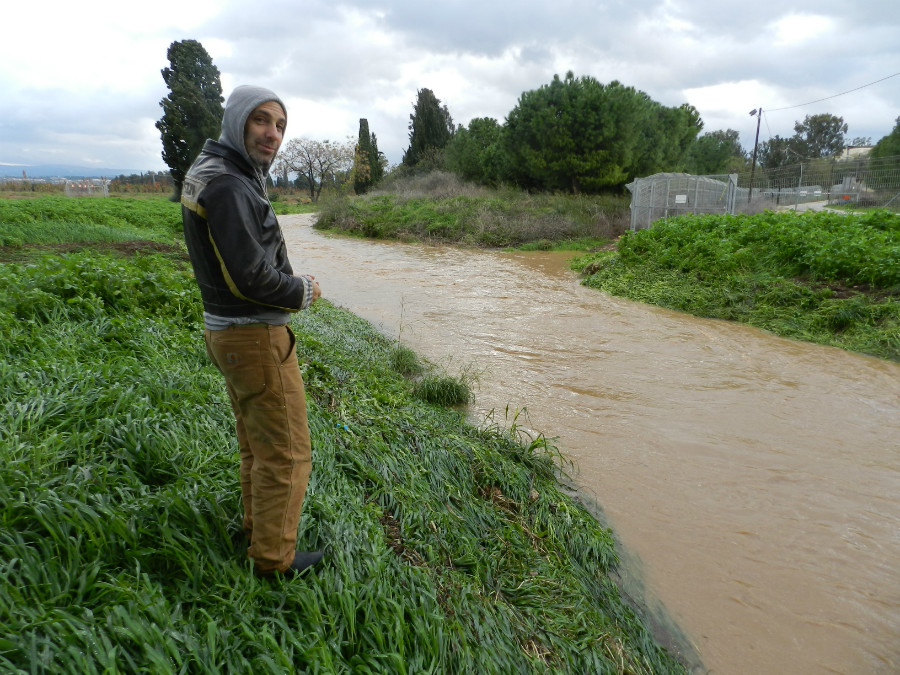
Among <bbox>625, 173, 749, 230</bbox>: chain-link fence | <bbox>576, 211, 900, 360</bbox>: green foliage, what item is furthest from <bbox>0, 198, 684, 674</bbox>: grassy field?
<bbox>625, 173, 749, 230</bbox>: chain-link fence

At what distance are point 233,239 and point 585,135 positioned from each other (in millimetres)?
26577

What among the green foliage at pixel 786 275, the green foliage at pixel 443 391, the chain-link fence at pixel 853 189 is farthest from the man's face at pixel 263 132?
the chain-link fence at pixel 853 189

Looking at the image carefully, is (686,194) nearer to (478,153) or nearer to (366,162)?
(478,153)

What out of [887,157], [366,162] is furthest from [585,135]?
[366,162]

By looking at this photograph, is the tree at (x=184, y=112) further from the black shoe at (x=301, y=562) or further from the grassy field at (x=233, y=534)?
the black shoe at (x=301, y=562)

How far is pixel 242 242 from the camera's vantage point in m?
1.81

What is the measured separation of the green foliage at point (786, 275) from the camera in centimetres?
845

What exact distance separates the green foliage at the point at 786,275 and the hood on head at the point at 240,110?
8.72 m

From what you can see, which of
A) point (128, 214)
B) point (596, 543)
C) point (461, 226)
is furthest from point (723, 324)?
point (128, 214)

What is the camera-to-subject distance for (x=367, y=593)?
232cm

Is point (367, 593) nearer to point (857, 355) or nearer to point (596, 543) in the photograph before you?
point (596, 543)

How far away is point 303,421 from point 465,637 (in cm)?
115

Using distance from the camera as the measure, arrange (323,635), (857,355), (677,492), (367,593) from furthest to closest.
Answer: (857,355)
(677,492)
(367,593)
(323,635)

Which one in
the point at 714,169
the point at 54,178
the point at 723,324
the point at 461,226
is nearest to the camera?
the point at 723,324
